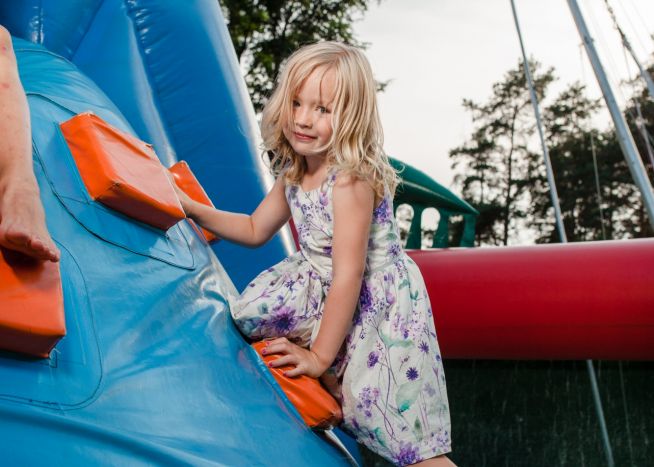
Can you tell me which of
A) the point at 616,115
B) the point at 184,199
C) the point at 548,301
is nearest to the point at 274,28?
the point at 616,115

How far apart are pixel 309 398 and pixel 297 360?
7 cm

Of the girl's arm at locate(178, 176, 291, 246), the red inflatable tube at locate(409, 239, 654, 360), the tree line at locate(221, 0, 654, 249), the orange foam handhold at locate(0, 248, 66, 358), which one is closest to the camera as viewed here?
A: the orange foam handhold at locate(0, 248, 66, 358)

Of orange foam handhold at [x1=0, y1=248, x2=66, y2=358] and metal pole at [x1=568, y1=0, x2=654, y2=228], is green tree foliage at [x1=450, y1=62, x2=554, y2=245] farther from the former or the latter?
orange foam handhold at [x1=0, y1=248, x2=66, y2=358]

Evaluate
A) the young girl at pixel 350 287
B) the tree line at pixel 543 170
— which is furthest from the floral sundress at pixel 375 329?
the tree line at pixel 543 170

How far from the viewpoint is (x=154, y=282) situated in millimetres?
1282

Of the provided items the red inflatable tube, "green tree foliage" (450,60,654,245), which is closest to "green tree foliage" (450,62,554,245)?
"green tree foliage" (450,60,654,245)

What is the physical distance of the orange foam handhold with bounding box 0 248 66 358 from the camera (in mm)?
878

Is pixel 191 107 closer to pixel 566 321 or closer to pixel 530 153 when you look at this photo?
pixel 566 321

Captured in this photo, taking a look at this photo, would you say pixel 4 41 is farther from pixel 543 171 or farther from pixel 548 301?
pixel 543 171

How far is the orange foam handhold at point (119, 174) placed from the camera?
1.30 meters

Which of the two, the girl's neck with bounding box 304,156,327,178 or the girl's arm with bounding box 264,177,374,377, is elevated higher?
the girl's neck with bounding box 304,156,327,178

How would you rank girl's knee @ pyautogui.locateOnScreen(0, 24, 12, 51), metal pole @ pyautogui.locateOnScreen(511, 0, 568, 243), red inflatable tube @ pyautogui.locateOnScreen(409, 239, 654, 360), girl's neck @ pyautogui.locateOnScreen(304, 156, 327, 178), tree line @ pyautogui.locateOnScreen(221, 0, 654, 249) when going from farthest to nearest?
1. tree line @ pyautogui.locateOnScreen(221, 0, 654, 249)
2. metal pole @ pyautogui.locateOnScreen(511, 0, 568, 243)
3. red inflatable tube @ pyautogui.locateOnScreen(409, 239, 654, 360)
4. girl's neck @ pyautogui.locateOnScreen(304, 156, 327, 178)
5. girl's knee @ pyautogui.locateOnScreen(0, 24, 12, 51)

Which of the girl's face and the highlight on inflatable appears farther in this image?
the girl's face

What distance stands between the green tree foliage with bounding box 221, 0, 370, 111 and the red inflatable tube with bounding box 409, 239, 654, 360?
8.08m
